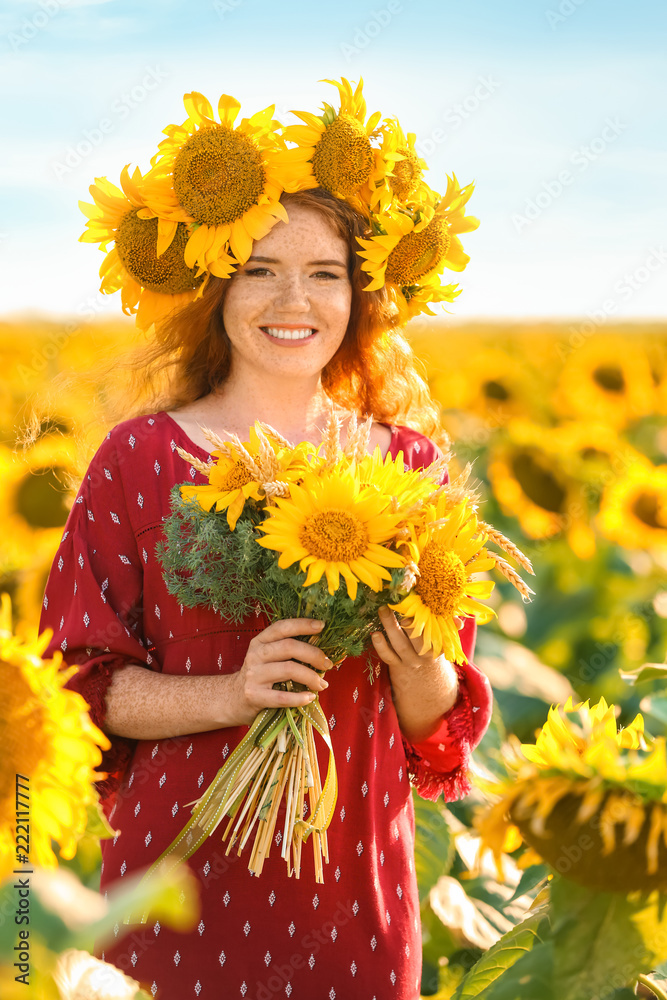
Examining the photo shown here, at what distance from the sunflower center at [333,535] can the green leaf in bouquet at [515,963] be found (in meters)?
0.61

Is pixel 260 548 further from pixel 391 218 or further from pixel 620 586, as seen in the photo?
pixel 620 586

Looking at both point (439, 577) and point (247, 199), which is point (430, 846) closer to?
point (439, 577)

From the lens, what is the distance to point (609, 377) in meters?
6.68

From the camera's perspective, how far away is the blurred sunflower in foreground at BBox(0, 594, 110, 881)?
1.10 m

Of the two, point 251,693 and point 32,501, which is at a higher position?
point 32,501

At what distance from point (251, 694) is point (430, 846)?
1529 mm

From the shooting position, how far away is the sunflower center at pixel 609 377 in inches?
263

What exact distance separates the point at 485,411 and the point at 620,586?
1.99m

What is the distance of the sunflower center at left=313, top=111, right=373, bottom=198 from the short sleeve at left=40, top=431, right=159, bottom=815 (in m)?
0.72

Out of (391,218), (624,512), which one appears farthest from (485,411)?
(391,218)

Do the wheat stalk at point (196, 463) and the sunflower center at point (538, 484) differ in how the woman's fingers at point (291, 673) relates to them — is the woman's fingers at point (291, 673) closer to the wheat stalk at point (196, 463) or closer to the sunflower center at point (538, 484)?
the wheat stalk at point (196, 463)

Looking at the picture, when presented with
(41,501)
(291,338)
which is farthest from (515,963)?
(41,501)

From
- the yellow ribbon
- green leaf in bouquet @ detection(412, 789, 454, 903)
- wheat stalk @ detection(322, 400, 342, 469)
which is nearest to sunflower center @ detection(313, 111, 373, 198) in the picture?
wheat stalk @ detection(322, 400, 342, 469)

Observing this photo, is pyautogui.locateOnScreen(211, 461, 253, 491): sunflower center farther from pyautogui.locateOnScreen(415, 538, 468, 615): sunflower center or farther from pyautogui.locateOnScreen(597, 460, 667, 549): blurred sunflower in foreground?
pyautogui.locateOnScreen(597, 460, 667, 549): blurred sunflower in foreground
